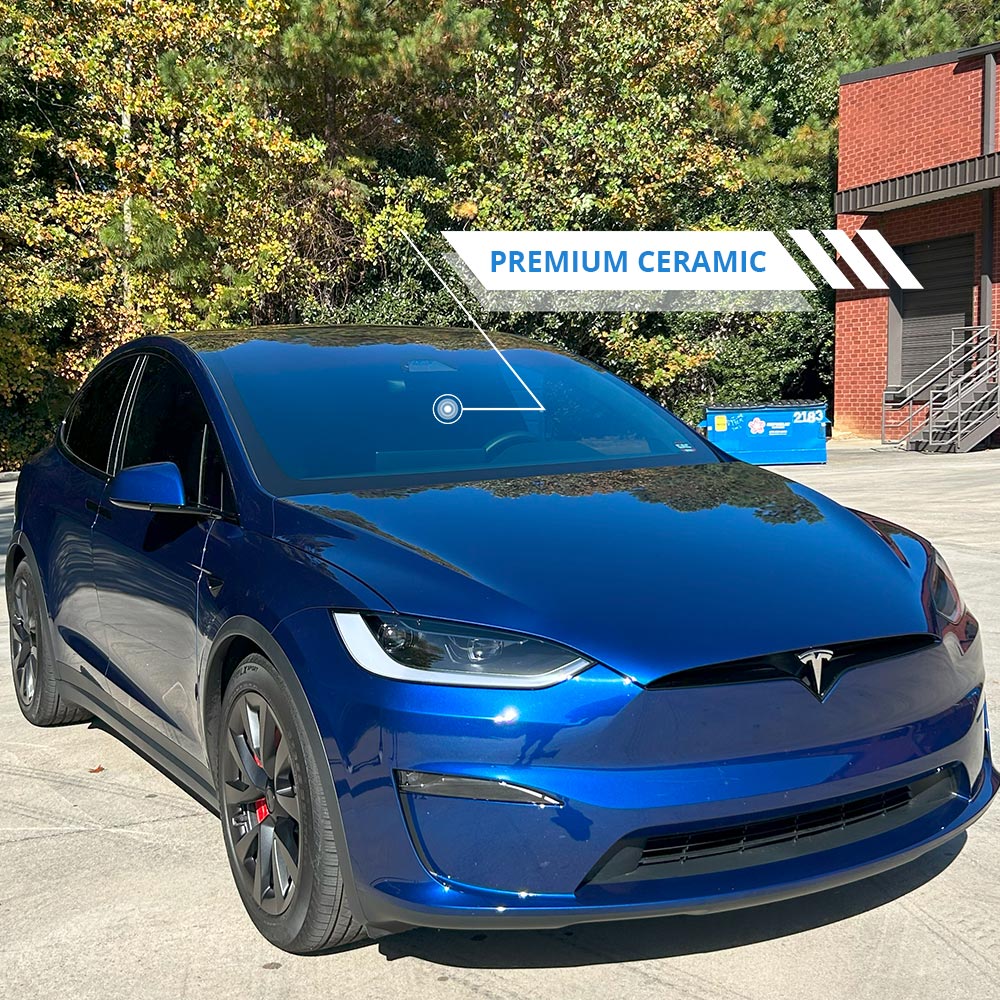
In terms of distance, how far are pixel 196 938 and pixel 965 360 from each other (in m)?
24.0

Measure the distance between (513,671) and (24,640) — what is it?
3.64 meters

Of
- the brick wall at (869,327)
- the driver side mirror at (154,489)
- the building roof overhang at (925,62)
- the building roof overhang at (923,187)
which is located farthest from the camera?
the brick wall at (869,327)

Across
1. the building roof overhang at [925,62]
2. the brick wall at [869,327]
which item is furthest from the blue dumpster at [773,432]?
the building roof overhang at [925,62]

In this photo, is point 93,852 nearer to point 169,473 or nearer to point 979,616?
point 169,473

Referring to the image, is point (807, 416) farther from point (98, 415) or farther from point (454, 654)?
point (454, 654)

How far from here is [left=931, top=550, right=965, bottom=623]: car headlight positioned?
336 centimetres

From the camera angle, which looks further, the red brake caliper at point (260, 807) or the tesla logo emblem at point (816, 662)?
the red brake caliper at point (260, 807)

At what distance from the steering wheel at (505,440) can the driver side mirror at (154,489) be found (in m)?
1.00

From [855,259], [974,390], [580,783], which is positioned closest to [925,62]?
[855,259]

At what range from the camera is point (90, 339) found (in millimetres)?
24828

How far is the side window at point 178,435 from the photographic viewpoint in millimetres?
3951

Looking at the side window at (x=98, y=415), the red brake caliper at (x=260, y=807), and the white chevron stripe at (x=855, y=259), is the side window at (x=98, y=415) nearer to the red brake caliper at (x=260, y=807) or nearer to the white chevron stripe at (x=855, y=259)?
the red brake caliper at (x=260, y=807)

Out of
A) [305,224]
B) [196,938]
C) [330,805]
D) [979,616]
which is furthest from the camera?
[305,224]

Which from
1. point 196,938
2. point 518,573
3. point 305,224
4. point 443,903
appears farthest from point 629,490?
point 305,224
